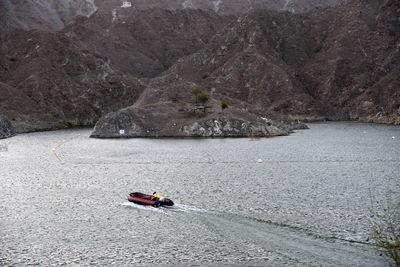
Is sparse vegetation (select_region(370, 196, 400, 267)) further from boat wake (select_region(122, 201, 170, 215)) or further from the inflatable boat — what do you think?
boat wake (select_region(122, 201, 170, 215))

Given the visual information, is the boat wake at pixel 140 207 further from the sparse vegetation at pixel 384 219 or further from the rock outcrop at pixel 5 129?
the rock outcrop at pixel 5 129

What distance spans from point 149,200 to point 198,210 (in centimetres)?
661

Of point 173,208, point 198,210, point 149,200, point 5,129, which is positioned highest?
point 5,129

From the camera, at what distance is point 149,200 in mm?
54344

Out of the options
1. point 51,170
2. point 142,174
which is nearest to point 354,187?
point 142,174

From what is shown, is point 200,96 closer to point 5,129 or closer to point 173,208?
point 5,129

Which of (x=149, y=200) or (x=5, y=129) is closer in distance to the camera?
(x=149, y=200)

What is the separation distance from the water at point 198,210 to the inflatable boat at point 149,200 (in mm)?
917

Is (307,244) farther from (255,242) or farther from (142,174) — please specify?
(142,174)

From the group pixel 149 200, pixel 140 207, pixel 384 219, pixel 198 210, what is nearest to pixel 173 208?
A: pixel 198 210

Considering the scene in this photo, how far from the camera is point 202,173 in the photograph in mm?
78312

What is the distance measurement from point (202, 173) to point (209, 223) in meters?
32.0

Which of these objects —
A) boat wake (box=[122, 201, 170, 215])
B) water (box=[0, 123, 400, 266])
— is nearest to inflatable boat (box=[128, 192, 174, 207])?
boat wake (box=[122, 201, 170, 215])

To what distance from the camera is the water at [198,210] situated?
38.3 metres
